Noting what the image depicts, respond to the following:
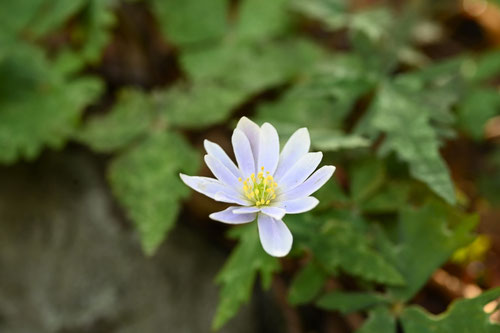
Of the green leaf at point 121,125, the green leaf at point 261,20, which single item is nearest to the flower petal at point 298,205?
the green leaf at point 121,125

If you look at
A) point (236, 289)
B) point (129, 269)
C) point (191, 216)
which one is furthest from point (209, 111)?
point (236, 289)

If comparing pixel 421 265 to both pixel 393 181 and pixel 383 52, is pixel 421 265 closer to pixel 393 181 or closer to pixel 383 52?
pixel 393 181

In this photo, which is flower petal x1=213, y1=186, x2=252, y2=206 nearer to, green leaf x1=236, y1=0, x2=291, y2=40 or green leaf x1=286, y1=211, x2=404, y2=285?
green leaf x1=286, y1=211, x2=404, y2=285

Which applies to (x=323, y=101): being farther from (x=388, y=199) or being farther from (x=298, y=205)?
(x=298, y=205)

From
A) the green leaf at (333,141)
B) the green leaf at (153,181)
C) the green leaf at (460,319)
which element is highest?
the green leaf at (153,181)

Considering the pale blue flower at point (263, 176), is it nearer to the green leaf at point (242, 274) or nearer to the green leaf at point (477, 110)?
the green leaf at point (242, 274)

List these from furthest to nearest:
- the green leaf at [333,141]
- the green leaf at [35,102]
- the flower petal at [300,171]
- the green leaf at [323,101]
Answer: the green leaf at [35,102] < the green leaf at [323,101] < the green leaf at [333,141] < the flower petal at [300,171]
